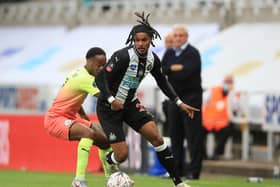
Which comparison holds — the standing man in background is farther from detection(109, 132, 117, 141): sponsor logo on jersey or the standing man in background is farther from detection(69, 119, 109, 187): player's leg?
detection(109, 132, 117, 141): sponsor logo on jersey

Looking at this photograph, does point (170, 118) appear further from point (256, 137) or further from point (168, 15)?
point (168, 15)

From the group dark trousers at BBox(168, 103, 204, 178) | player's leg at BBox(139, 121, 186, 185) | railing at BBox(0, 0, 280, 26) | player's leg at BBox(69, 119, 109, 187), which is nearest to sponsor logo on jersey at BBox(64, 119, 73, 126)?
player's leg at BBox(69, 119, 109, 187)

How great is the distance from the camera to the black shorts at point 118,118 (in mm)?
12953

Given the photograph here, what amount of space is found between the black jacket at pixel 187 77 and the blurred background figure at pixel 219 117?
487 centimetres

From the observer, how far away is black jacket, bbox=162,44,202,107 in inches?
663

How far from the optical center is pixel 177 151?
1706 centimetres

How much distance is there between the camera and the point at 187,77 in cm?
1684

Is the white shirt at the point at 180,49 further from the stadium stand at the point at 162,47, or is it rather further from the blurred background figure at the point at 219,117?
the blurred background figure at the point at 219,117

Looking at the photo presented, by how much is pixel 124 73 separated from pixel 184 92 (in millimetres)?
4258

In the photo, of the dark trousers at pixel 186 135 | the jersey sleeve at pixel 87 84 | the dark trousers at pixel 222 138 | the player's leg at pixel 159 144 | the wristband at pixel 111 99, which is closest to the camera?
the wristband at pixel 111 99

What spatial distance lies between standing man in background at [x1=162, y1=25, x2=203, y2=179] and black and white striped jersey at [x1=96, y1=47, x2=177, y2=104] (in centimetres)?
395

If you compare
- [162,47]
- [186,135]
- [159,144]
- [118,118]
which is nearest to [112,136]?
[118,118]

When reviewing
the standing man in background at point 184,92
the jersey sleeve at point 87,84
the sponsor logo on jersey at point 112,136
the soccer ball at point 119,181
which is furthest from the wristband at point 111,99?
the standing man in background at point 184,92

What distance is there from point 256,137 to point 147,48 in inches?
427
